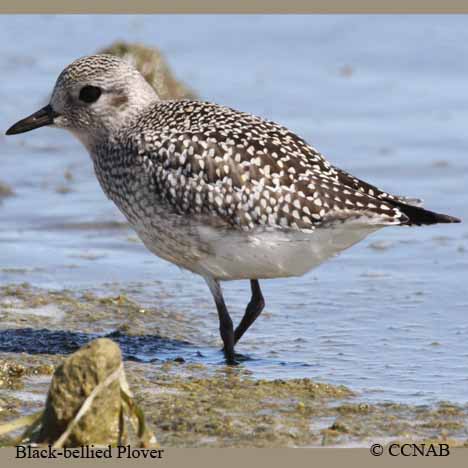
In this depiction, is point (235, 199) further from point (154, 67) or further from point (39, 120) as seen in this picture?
point (154, 67)

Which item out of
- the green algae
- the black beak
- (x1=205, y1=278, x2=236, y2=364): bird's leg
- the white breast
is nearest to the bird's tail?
the white breast

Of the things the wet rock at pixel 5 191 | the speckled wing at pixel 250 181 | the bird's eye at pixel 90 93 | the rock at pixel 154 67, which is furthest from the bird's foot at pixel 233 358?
the rock at pixel 154 67

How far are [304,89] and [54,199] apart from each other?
4.63 meters

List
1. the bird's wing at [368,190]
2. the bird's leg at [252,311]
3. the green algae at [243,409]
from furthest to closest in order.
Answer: the bird's leg at [252,311]
the bird's wing at [368,190]
the green algae at [243,409]

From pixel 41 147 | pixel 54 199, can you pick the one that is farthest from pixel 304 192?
pixel 41 147

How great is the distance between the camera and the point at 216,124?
9102mm

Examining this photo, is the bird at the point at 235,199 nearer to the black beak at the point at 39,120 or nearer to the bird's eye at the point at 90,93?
the bird's eye at the point at 90,93

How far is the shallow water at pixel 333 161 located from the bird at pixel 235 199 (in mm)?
851

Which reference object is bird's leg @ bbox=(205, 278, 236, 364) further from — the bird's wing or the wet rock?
the wet rock

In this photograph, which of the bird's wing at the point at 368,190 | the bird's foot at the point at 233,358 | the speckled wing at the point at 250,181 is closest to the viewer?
the speckled wing at the point at 250,181

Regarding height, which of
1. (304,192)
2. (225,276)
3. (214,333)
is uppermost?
(304,192)

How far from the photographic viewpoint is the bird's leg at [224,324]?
9.30 m

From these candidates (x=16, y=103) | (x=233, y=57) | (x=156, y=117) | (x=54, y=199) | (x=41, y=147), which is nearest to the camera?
(x=156, y=117)

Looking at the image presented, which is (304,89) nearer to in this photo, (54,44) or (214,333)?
(54,44)
